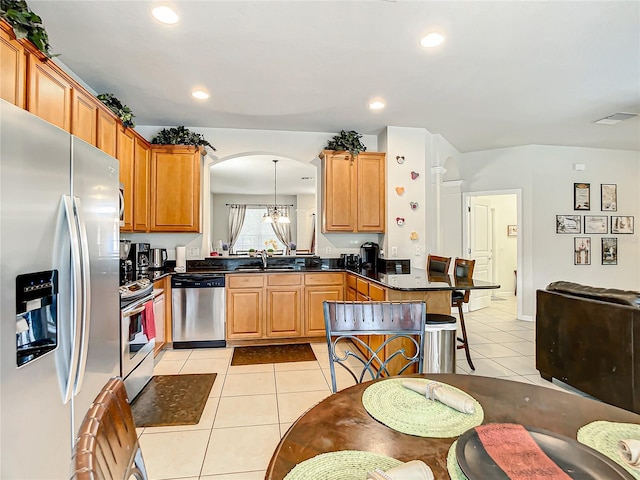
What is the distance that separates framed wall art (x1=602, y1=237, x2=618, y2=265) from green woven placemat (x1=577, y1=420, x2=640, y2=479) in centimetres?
590

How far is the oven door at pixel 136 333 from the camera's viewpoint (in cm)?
248

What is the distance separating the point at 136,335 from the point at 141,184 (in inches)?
69.6

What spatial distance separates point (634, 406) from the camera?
91.0 inches

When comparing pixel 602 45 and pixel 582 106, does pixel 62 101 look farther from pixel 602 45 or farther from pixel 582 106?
pixel 582 106

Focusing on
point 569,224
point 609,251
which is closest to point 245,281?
point 569,224

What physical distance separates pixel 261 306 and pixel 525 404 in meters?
3.22

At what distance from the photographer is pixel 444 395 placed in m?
1.02

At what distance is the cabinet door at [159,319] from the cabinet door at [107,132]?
4.90 feet

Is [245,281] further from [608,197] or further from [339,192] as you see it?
[608,197]

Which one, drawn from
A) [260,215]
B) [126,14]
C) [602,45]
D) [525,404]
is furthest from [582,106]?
[260,215]

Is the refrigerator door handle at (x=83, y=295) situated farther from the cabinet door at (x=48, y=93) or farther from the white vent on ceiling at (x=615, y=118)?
the white vent on ceiling at (x=615, y=118)

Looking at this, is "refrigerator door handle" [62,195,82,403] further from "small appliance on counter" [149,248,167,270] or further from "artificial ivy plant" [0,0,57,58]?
"small appliance on counter" [149,248,167,270]

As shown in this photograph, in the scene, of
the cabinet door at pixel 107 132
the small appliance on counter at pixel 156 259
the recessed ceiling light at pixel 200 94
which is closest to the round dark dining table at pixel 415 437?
the cabinet door at pixel 107 132

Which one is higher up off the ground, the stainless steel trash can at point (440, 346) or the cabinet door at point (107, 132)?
the cabinet door at point (107, 132)
